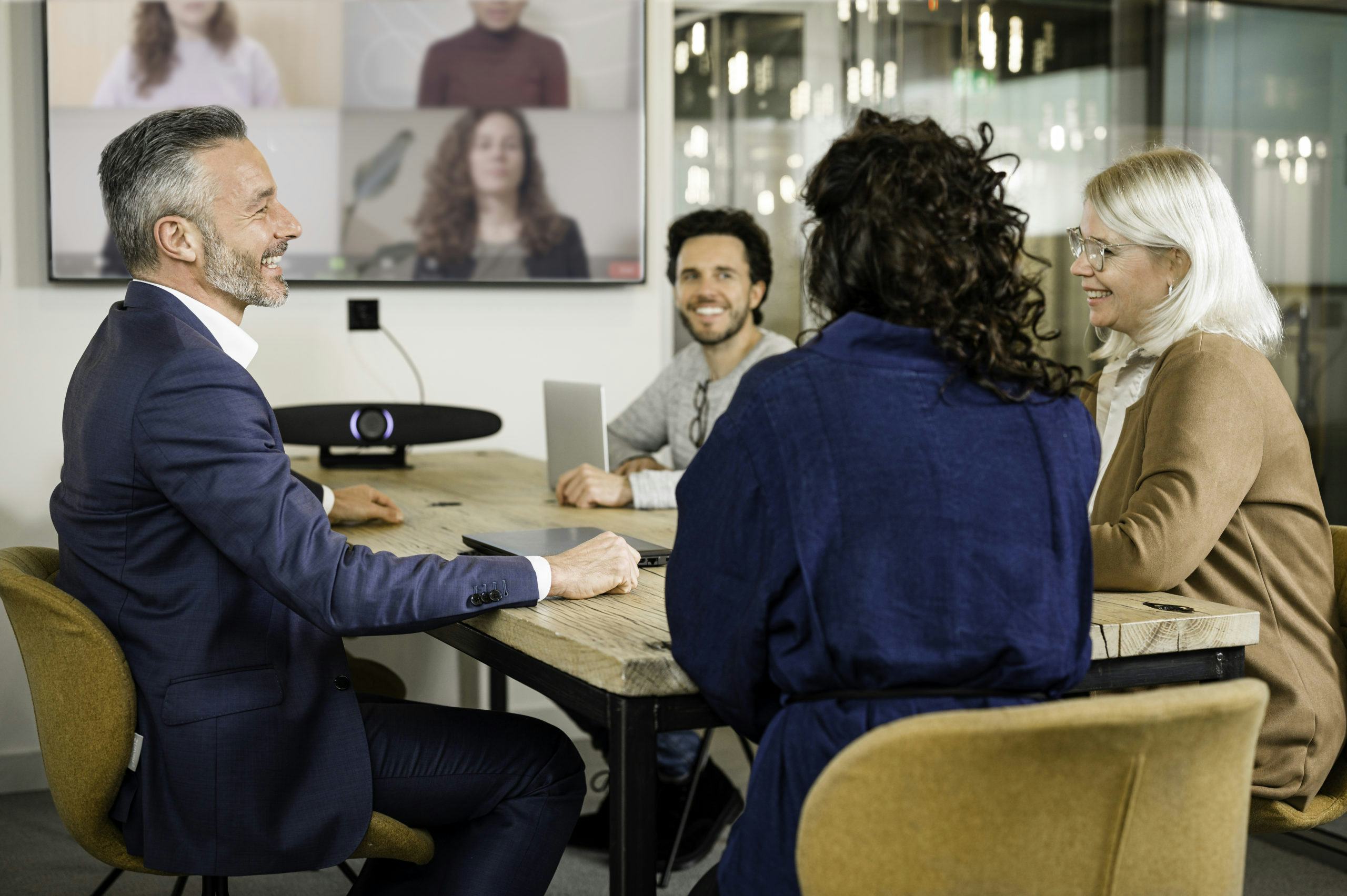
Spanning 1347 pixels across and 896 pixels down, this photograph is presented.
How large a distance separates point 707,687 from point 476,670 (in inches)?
98.0

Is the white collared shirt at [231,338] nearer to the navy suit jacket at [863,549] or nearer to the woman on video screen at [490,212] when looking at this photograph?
the navy suit jacket at [863,549]

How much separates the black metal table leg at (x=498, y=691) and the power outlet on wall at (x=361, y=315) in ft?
3.29

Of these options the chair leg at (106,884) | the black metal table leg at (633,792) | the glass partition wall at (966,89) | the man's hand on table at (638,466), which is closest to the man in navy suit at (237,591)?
the black metal table leg at (633,792)

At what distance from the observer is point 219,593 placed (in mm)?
1569

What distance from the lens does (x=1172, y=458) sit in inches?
64.2

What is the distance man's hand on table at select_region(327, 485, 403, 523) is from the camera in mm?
2301

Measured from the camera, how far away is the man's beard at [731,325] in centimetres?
304

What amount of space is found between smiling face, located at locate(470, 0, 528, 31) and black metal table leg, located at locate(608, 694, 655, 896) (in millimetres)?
2687

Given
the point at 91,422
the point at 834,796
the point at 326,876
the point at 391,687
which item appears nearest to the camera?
the point at 834,796

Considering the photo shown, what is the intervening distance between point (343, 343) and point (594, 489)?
1358 millimetres

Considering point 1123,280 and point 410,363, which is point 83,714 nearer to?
point 1123,280

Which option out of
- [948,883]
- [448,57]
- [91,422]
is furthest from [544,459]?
[948,883]

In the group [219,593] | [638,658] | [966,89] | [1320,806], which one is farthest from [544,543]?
[966,89]

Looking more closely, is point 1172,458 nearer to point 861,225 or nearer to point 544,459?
point 861,225
